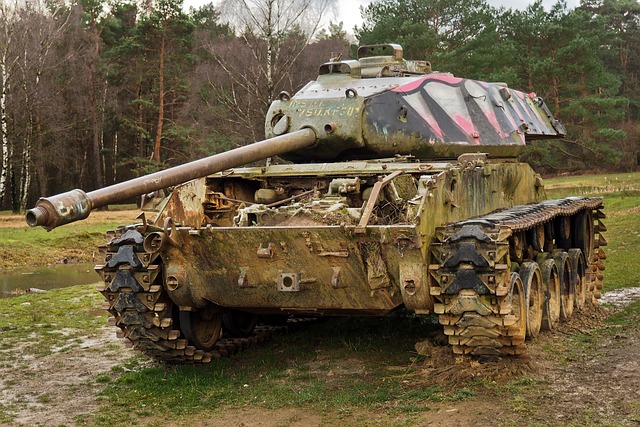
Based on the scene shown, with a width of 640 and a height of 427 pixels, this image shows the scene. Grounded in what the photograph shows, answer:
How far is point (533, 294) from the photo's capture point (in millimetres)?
9914

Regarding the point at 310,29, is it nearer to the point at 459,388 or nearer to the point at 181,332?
the point at 181,332

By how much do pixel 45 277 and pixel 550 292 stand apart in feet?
39.0

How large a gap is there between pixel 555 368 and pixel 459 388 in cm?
123

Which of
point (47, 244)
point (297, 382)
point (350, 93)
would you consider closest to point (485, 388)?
point (297, 382)

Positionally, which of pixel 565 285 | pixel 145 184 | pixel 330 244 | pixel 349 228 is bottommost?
pixel 565 285

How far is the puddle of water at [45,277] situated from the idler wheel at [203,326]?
7.84m

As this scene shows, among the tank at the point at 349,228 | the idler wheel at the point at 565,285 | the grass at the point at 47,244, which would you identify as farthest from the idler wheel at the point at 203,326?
the grass at the point at 47,244

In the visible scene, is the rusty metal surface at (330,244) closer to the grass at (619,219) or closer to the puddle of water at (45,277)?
the grass at (619,219)

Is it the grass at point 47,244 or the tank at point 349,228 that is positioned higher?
the tank at point 349,228

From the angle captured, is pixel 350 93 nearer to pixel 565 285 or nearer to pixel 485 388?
pixel 565 285

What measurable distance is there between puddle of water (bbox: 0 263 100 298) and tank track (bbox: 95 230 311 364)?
8.27 metres

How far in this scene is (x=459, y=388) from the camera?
25.9ft

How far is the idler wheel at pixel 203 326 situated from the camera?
30.3 feet

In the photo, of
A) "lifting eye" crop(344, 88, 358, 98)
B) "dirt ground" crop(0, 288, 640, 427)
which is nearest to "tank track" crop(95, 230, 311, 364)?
"dirt ground" crop(0, 288, 640, 427)
